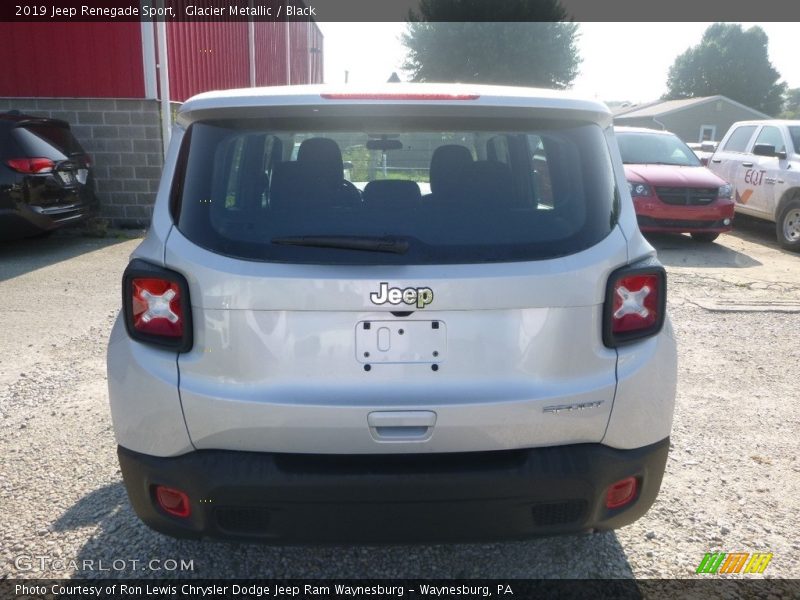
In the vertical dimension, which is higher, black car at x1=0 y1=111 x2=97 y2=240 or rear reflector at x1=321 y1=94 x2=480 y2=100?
rear reflector at x1=321 y1=94 x2=480 y2=100

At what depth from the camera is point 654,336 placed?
2.23 meters

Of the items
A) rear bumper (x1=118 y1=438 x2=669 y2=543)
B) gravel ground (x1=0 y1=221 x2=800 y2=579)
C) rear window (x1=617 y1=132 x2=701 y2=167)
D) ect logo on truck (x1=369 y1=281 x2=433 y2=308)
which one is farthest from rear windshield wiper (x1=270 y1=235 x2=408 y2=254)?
rear window (x1=617 y1=132 x2=701 y2=167)

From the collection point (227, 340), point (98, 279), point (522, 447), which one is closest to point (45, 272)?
point (98, 279)

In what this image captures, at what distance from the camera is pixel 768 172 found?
34.2 feet

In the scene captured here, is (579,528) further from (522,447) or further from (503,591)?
(503,591)

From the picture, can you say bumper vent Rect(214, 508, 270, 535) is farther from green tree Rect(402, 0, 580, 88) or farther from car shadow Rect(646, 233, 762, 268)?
green tree Rect(402, 0, 580, 88)

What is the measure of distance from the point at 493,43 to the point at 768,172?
1323 inches

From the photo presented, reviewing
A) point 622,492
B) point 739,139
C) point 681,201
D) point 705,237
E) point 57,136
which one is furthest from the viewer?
point 739,139

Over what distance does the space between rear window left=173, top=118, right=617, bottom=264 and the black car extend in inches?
272

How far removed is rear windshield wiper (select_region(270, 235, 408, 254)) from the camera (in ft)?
6.64

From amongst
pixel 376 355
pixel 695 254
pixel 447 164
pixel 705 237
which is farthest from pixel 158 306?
pixel 705 237

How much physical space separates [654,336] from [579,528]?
0.67 meters

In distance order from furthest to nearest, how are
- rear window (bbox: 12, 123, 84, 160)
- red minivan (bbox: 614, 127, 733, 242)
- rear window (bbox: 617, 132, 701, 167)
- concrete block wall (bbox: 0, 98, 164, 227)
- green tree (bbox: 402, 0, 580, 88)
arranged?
green tree (bbox: 402, 0, 580, 88), rear window (bbox: 617, 132, 701, 167), concrete block wall (bbox: 0, 98, 164, 227), red minivan (bbox: 614, 127, 733, 242), rear window (bbox: 12, 123, 84, 160)

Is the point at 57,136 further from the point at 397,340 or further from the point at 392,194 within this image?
the point at 397,340
